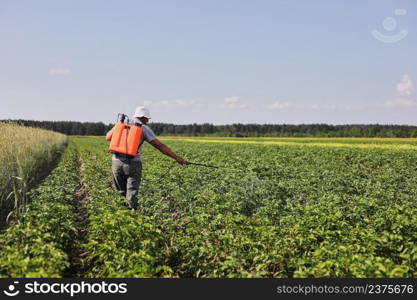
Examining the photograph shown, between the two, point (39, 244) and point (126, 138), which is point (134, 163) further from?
point (39, 244)

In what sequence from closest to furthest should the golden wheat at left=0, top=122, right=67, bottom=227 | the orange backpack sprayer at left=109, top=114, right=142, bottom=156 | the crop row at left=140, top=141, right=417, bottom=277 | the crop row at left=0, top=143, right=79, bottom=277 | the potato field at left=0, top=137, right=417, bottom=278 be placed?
the crop row at left=0, top=143, right=79, bottom=277 < the potato field at left=0, top=137, right=417, bottom=278 < the crop row at left=140, top=141, right=417, bottom=277 < the orange backpack sprayer at left=109, top=114, right=142, bottom=156 < the golden wheat at left=0, top=122, right=67, bottom=227

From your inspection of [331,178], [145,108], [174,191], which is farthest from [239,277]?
[331,178]

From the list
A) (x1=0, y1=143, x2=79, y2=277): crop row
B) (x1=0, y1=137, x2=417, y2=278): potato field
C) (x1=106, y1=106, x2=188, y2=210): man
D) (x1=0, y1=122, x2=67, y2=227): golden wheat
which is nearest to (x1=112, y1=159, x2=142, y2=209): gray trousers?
(x1=106, y1=106, x2=188, y2=210): man

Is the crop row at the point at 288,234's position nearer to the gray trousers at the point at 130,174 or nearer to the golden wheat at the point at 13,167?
the gray trousers at the point at 130,174

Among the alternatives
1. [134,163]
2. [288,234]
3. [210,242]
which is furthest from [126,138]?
[288,234]

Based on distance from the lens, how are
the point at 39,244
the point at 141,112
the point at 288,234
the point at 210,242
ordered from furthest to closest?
Result: the point at 141,112 → the point at 288,234 → the point at 210,242 → the point at 39,244

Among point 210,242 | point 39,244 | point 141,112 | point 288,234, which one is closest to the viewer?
point 39,244

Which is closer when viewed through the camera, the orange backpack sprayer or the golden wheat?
the orange backpack sprayer

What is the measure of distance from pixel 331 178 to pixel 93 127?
354 feet

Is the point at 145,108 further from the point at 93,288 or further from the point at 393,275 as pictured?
the point at 393,275

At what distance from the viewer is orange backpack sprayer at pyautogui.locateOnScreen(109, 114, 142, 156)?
7.70 m

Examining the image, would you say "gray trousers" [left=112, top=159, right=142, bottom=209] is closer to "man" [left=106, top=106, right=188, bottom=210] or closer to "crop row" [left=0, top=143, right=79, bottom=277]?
"man" [left=106, top=106, right=188, bottom=210]

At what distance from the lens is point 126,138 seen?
7.76 metres

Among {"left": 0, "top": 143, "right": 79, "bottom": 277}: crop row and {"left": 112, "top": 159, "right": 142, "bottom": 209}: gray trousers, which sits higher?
{"left": 112, "top": 159, "right": 142, "bottom": 209}: gray trousers
